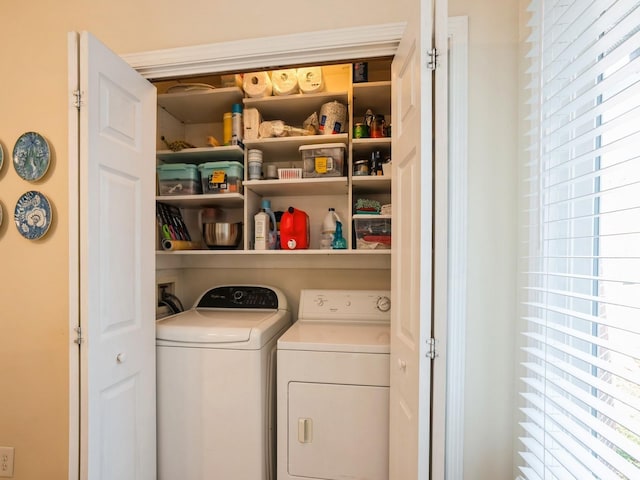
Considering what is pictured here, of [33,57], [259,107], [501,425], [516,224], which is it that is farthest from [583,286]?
[33,57]

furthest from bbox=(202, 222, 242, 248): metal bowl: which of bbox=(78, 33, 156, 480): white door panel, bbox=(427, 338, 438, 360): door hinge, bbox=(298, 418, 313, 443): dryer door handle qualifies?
bbox=(427, 338, 438, 360): door hinge

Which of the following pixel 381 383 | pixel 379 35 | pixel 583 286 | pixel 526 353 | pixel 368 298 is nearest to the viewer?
pixel 583 286

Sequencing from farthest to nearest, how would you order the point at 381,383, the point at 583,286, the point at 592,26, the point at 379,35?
the point at 381,383
the point at 379,35
the point at 583,286
the point at 592,26

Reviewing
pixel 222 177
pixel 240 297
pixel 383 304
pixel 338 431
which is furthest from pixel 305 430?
pixel 222 177

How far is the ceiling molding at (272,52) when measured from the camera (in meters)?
1.31

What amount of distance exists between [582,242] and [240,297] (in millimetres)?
1848

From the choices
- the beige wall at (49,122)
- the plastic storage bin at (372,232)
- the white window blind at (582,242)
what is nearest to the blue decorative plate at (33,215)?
the beige wall at (49,122)

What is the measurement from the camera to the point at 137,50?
1.49m

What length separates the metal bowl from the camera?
212 cm

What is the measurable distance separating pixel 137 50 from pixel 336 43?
0.92m

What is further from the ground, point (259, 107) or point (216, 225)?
point (259, 107)

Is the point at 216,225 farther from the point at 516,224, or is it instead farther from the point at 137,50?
the point at 516,224

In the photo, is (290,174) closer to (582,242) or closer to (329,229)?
(329,229)

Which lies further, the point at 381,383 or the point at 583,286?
the point at 381,383
